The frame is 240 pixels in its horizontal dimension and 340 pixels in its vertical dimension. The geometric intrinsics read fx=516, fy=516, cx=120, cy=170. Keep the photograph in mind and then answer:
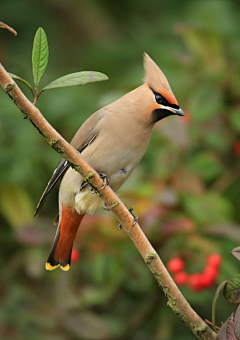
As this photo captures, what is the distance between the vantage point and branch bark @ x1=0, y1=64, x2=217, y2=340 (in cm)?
174

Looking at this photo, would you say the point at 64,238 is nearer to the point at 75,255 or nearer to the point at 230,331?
the point at 75,255

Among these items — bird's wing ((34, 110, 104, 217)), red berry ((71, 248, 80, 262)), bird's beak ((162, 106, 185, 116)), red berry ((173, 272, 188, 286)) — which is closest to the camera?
bird's beak ((162, 106, 185, 116))

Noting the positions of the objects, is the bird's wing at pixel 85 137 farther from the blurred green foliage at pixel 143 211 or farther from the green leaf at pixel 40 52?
the green leaf at pixel 40 52

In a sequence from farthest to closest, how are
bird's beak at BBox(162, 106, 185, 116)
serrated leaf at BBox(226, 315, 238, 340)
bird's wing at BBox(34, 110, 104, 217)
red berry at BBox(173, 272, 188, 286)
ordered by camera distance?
red berry at BBox(173, 272, 188, 286) → bird's wing at BBox(34, 110, 104, 217) → bird's beak at BBox(162, 106, 185, 116) → serrated leaf at BBox(226, 315, 238, 340)

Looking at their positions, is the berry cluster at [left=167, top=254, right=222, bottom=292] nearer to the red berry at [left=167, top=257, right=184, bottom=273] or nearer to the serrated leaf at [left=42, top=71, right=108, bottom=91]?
the red berry at [left=167, top=257, right=184, bottom=273]

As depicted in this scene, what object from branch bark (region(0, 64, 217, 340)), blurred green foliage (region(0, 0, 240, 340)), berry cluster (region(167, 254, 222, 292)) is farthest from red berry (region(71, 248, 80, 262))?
branch bark (region(0, 64, 217, 340))

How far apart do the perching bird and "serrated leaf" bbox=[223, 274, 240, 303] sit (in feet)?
3.75

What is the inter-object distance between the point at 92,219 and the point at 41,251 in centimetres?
52

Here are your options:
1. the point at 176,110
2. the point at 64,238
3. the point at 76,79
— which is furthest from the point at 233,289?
the point at 64,238

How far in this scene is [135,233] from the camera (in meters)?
1.97

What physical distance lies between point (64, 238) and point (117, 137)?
76 cm

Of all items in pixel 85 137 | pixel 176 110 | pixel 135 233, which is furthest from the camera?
pixel 85 137

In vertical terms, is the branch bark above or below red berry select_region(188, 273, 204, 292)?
above

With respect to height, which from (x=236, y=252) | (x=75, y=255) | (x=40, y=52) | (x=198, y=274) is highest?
(x=40, y=52)
